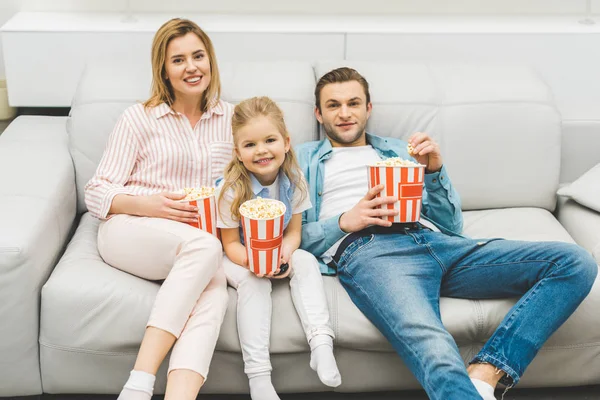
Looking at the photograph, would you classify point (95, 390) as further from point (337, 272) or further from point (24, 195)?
point (337, 272)

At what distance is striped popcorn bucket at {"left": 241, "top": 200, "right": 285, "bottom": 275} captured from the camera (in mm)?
1867

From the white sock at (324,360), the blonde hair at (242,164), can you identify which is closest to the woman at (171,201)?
the blonde hair at (242,164)

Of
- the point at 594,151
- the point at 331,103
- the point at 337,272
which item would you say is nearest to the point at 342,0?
the point at 331,103

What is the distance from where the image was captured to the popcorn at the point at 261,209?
1.87m

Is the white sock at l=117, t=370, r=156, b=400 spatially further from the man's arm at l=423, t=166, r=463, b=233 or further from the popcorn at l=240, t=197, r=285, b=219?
the man's arm at l=423, t=166, r=463, b=233

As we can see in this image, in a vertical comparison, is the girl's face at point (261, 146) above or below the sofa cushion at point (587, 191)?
above

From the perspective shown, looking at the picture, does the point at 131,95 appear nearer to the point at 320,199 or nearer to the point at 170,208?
the point at 170,208

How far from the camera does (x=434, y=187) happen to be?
2195mm

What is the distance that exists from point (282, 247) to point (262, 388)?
0.40 meters

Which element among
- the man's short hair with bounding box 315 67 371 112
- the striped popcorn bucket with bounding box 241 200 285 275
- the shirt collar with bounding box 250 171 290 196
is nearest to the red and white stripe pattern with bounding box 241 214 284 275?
the striped popcorn bucket with bounding box 241 200 285 275

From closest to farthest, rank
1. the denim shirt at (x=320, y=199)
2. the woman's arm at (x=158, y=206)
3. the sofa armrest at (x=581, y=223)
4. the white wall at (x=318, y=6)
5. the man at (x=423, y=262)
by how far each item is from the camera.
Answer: the man at (x=423, y=262), the woman's arm at (x=158, y=206), the denim shirt at (x=320, y=199), the sofa armrest at (x=581, y=223), the white wall at (x=318, y=6)

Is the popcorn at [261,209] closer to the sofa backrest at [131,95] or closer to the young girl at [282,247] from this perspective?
the young girl at [282,247]

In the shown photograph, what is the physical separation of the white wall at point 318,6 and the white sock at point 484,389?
1831 millimetres

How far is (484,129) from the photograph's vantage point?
8.17 feet
